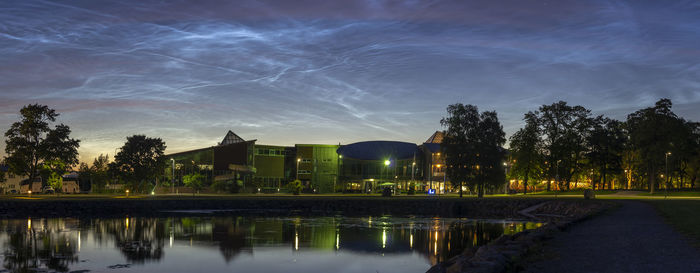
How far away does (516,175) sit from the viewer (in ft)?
345

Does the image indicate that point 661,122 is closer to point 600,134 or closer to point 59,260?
point 600,134

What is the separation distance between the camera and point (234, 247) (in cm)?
3006

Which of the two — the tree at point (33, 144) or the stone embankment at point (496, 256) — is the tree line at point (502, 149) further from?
the stone embankment at point (496, 256)

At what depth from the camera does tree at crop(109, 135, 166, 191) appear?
314 feet

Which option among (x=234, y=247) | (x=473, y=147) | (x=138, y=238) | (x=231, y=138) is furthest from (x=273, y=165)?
(x=234, y=247)

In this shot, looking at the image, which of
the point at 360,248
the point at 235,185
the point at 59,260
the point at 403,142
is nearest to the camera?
the point at 59,260

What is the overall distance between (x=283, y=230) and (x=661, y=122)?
7745 cm

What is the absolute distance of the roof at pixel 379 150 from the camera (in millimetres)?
133125

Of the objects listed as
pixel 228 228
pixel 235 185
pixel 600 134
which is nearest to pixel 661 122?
pixel 600 134

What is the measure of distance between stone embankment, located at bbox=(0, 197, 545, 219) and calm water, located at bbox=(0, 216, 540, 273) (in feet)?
76.9

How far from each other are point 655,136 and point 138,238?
8598 centimetres

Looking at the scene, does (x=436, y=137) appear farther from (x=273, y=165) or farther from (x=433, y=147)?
(x=273, y=165)

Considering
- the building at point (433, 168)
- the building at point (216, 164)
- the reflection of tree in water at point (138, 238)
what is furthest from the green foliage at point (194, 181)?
the reflection of tree in water at point (138, 238)

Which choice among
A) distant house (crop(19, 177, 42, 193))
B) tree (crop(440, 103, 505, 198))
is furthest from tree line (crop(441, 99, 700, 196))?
distant house (crop(19, 177, 42, 193))
